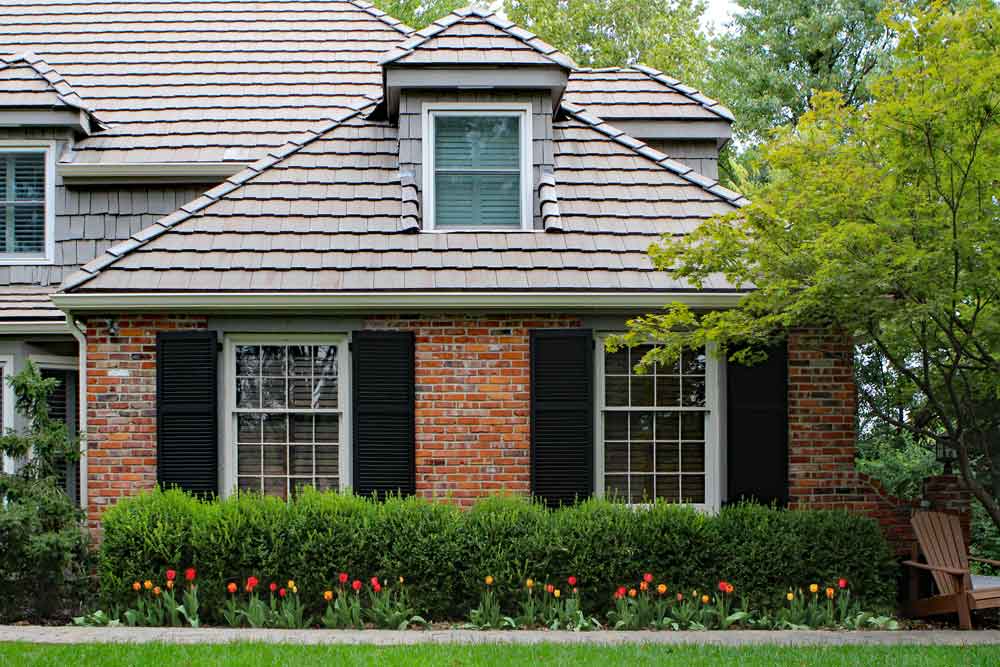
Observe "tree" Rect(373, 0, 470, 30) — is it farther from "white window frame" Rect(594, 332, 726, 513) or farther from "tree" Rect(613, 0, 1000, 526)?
"tree" Rect(613, 0, 1000, 526)

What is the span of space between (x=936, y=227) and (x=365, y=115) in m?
6.34

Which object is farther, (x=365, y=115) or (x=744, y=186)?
(x=744, y=186)

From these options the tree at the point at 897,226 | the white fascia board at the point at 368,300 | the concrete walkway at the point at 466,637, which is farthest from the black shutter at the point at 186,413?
the tree at the point at 897,226

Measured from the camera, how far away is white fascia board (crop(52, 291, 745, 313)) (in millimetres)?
9727

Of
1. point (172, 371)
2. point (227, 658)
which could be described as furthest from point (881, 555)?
point (172, 371)

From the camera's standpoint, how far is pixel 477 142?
1118cm

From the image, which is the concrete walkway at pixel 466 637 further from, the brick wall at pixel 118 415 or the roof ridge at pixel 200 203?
the roof ridge at pixel 200 203

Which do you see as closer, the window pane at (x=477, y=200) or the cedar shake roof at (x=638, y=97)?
the window pane at (x=477, y=200)

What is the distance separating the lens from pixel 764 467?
10.0 metres

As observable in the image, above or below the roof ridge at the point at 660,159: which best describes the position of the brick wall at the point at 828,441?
below

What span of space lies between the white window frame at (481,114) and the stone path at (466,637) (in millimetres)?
4156

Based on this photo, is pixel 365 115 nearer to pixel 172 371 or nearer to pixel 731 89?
pixel 172 371

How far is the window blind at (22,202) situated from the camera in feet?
40.8

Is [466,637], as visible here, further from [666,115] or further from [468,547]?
[666,115]
